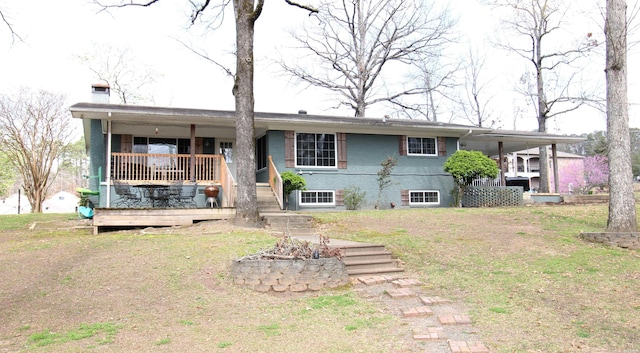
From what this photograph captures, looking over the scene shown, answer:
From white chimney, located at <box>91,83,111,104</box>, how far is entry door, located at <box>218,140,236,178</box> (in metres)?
4.29

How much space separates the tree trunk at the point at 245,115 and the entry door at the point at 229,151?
5884 millimetres

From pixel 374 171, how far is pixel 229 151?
5.61 metres

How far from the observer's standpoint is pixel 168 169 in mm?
15328

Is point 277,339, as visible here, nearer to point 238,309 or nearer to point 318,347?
point 318,347

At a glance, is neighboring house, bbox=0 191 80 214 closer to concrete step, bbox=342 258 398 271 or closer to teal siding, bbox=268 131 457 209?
teal siding, bbox=268 131 457 209

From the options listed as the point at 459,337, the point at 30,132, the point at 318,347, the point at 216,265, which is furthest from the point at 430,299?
the point at 30,132

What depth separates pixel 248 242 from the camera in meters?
8.77

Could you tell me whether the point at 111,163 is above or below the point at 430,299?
above

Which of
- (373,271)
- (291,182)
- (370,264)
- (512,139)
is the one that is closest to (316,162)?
(291,182)

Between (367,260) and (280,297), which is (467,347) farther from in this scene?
(367,260)

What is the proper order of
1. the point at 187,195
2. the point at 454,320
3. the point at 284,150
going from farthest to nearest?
the point at 284,150 < the point at 187,195 < the point at 454,320

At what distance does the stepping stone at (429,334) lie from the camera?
4.55m

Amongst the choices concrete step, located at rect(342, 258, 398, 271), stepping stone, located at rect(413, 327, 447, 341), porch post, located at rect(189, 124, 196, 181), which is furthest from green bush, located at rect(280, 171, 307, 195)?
stepping stone, located at rect(413, 327, 447, 341)

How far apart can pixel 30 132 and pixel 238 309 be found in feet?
96.4
